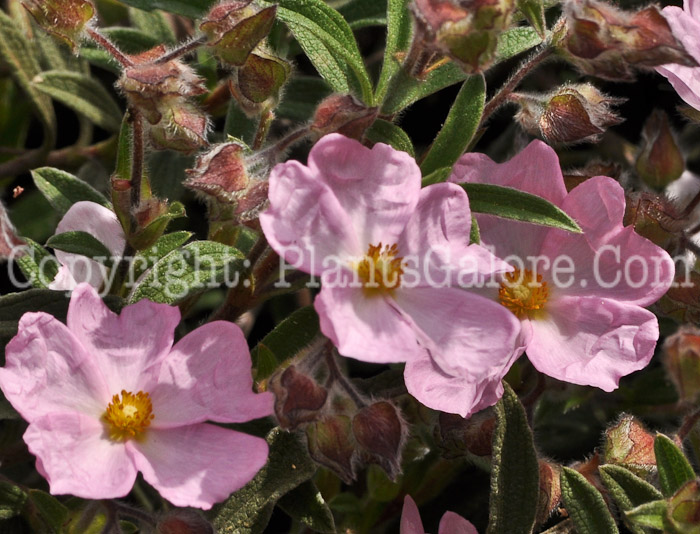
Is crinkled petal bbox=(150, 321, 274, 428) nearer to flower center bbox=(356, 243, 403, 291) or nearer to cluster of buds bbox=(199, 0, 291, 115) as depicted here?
flower center bbox=(356, 243, 403, 291)

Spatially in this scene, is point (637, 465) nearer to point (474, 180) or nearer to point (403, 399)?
point (403, 399)

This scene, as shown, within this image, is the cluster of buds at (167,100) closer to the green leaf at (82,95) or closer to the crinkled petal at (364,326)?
the crinkled petal at (364,326)

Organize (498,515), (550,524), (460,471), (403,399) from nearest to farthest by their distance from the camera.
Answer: (498,515) → (403,399) → (550,524) → (460,471)

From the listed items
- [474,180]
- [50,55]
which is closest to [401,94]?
[474,180]

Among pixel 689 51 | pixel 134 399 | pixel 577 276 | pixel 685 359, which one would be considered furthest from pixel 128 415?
pixel 689 51

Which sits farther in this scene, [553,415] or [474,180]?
[553,415]

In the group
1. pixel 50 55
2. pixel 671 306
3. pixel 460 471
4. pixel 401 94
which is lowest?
pixel 460 471

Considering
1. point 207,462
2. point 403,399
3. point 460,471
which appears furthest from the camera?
point 460,471
